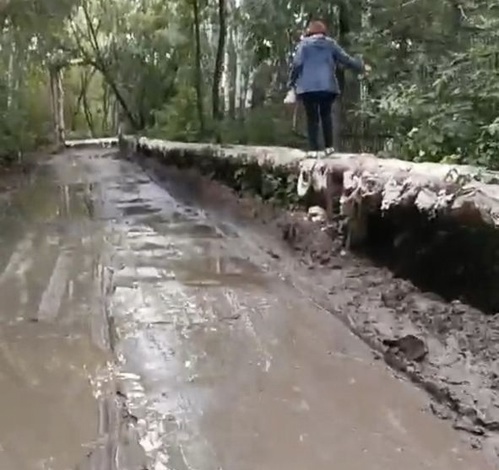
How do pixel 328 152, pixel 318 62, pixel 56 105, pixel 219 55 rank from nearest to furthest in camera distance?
pixel 328 152 < pixel 318 62 < pixel 219 55 < pixel 56 105

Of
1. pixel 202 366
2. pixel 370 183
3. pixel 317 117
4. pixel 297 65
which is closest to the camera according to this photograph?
pixel 202 366

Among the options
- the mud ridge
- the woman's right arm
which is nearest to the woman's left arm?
the woman's right arm

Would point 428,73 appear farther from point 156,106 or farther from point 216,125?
point 156,106

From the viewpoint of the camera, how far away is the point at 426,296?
5758 millimetres

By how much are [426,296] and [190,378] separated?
85.9 inches

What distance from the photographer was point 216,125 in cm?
1728

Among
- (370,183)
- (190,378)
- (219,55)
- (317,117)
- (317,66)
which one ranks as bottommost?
(190,378)

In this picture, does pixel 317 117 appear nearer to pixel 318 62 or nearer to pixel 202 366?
pixel 318 62

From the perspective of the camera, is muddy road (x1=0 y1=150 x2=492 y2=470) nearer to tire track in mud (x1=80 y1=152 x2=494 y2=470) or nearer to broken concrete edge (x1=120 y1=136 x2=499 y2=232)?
tire track in mud (x1=80 y1=152 x2=494 y2=470)

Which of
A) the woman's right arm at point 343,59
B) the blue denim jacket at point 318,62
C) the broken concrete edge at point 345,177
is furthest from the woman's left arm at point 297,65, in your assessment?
the broken concrete edge at point 345,177

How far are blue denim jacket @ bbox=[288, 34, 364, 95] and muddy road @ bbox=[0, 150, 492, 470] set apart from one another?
2.53m

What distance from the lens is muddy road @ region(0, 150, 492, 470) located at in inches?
134

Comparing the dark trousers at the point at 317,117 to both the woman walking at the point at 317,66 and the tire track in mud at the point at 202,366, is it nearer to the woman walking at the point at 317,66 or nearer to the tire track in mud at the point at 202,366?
the woman walking at the point at 317,66

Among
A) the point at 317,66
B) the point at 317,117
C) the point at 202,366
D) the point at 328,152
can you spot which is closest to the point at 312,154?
the point at 328,152
